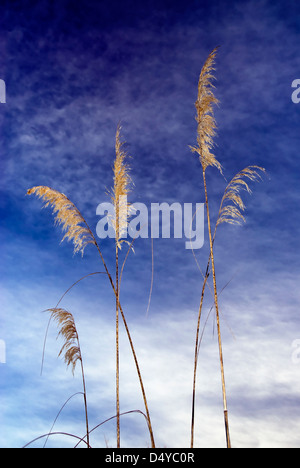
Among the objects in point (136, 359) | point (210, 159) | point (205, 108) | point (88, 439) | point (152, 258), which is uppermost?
point (205, 108)

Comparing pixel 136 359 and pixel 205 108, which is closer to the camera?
pixel 136 359

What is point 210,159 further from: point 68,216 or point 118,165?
point 68,216

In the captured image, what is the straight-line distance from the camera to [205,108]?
19.0ft

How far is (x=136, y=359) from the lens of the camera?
4.82m

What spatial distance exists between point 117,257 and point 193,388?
5.34ft

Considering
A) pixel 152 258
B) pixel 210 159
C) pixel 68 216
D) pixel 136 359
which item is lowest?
pixel 136 359
